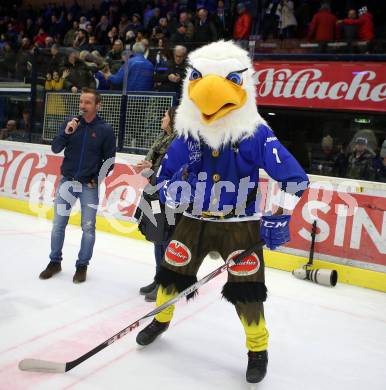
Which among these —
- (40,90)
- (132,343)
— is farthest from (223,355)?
(40,90)

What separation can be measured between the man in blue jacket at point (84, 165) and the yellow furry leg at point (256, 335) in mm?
1658

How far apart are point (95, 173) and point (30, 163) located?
295cm

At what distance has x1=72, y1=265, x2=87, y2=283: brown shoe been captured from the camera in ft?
10.6

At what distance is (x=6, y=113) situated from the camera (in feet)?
22.3

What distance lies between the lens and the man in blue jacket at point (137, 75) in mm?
5434

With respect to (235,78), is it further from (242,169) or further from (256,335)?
(256,335)

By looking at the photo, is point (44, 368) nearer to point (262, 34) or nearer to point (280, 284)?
point (280, 284)

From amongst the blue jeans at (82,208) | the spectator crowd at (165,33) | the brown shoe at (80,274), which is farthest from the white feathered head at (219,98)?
the spectator crowd at (165,33)

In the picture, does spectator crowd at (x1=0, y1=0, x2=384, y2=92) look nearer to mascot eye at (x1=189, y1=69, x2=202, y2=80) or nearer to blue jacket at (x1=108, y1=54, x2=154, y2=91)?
blue jacket at (x1=108, y1=54, x2=154, y2=91)

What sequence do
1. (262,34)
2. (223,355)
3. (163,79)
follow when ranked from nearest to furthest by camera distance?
(223,355), (163,79), (262,34)

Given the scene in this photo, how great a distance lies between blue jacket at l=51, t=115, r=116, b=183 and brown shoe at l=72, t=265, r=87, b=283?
0.66 m

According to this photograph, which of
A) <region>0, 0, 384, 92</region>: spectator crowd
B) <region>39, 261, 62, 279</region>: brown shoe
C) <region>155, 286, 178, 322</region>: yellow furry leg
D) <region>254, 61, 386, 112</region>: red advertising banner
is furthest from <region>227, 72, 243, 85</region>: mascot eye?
<region>254, 61, 386, 112</region>: red advertising banner

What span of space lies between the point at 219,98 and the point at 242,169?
341 millimetres

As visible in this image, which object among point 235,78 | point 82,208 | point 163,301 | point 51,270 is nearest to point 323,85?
point 82,208
